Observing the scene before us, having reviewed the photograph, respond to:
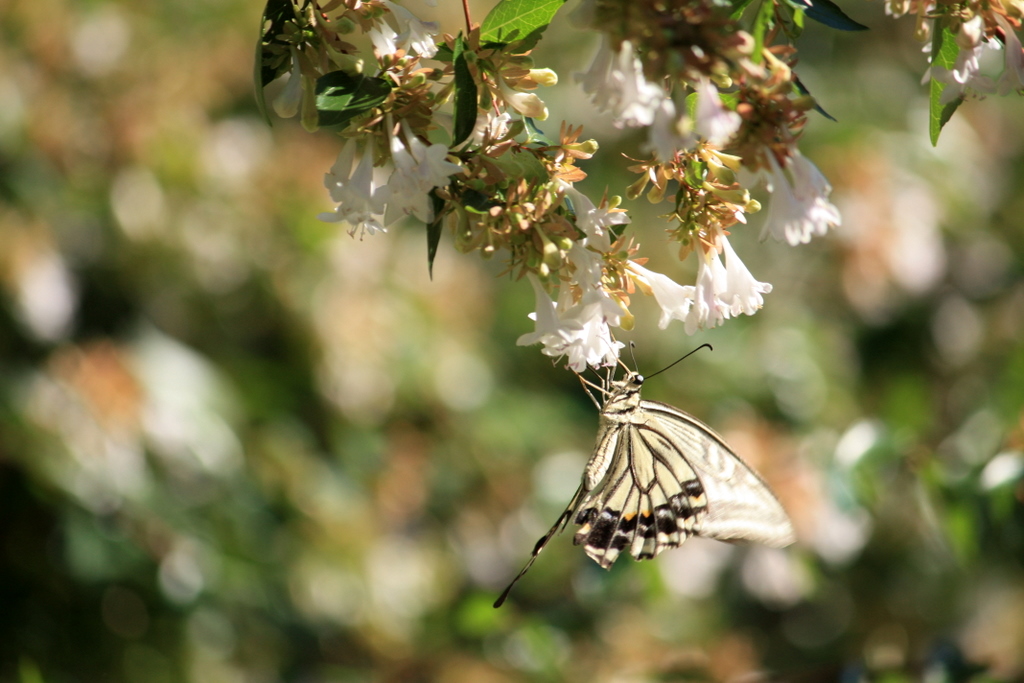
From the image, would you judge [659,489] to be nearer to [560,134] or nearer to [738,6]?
[560,134]

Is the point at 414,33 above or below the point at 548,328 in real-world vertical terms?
above

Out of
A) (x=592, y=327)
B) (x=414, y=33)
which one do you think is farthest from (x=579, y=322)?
(x=414, y=33)

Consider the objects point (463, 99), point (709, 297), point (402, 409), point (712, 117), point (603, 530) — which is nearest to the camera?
point (712, 117)

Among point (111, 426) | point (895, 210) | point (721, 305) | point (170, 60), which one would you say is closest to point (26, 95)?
point (170, 60)

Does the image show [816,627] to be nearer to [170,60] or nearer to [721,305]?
[721,305]

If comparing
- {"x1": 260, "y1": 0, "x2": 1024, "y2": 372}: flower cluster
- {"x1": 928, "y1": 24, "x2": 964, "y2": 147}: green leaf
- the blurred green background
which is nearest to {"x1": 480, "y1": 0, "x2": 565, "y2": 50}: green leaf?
{"x1": 260, "y1": 0, "x2": 1024, "y2": 372}: flower cluster

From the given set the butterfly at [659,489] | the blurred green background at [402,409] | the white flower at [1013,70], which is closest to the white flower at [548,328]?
the butterfly at [659,489]
